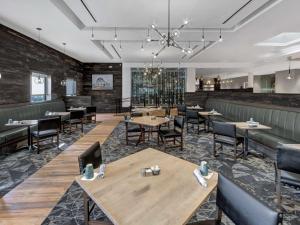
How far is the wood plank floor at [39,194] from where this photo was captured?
2.43 m

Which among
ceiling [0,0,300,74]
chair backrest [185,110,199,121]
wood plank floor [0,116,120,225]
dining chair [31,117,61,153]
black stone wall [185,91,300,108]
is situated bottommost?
wood plank floor [0,116,120,225]

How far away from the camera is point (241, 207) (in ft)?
4.20

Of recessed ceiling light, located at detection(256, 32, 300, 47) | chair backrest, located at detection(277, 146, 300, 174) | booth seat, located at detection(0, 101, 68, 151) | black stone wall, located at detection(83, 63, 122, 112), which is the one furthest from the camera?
black stone wall, located at detection(83, 63, 122, 112)

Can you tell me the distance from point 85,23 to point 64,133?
371 centimetres

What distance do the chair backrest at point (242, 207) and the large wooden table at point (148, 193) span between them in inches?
4.8

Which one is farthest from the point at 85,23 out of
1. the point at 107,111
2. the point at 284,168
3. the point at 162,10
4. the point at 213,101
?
the point at 107,111

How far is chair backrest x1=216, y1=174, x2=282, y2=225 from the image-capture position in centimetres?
108

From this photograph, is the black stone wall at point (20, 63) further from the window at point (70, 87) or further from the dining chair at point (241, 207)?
the dining chair at point (241, 207)

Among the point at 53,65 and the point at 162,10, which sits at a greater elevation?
the point at 162,10

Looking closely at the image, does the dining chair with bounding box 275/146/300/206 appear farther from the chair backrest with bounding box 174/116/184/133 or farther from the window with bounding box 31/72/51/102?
the window with bounding box 31/72/51/102

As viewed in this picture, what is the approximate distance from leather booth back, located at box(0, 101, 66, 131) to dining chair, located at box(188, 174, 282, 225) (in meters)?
5.62

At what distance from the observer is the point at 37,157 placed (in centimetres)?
463

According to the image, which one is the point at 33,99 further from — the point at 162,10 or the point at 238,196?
the point at 238,196

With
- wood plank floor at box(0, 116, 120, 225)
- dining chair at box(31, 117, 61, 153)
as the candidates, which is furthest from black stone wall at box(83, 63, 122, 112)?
wood plank floor at box(0, 116, 120, 225)
